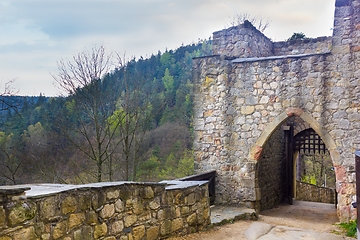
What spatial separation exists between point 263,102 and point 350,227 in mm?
2717

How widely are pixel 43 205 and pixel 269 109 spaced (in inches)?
211

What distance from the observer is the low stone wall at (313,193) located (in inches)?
515

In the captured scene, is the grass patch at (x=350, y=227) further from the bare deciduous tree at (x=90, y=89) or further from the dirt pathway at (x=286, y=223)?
the bare deciduous tree at (x=90, y=89)

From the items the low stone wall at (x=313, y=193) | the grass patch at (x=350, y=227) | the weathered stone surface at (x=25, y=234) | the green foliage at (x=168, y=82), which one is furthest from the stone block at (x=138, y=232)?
the green foliage at (x=168, y=82)

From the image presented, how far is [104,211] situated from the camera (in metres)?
3.09

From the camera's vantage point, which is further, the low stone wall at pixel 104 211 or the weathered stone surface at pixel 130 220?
the weathered stone surface at pixel 130 220

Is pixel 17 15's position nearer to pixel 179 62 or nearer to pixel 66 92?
pixel 66 92

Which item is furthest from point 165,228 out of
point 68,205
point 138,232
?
point 68,205

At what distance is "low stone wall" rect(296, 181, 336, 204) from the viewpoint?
42.9 feet

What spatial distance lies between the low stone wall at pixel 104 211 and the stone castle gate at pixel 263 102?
2640 mm

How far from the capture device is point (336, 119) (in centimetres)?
641

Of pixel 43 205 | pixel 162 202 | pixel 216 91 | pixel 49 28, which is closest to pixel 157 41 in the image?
pixel 49 28

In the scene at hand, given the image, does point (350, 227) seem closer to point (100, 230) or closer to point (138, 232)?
point (138, 232)

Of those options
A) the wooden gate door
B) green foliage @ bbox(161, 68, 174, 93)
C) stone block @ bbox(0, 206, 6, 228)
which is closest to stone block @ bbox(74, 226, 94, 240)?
stone block @ bbox(0, 206, 6, 228)
